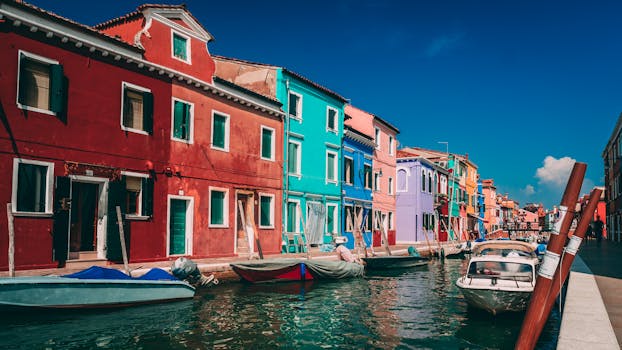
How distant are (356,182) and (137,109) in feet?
54.1

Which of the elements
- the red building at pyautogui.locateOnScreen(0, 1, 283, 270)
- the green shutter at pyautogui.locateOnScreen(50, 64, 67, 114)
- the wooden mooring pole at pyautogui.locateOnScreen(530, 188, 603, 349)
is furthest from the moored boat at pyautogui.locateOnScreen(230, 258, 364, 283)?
the wooden mooring pole at pyautogui.locateOnScreen(530, 188, 603, 349)

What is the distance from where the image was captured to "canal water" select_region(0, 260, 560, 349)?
9305mm

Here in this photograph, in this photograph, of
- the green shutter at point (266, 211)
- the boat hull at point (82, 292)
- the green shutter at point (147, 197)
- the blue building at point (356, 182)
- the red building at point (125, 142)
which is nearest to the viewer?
the boat hull at point (82, 292)

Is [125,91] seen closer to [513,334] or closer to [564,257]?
[513,334]

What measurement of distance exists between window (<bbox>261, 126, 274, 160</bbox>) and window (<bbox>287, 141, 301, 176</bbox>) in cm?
131

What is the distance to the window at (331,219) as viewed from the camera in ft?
90.4

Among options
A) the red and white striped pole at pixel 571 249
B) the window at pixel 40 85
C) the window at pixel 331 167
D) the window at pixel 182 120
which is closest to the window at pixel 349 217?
the window at pixel 331 167

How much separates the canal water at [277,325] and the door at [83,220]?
3935mm

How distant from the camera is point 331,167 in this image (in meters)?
28.2

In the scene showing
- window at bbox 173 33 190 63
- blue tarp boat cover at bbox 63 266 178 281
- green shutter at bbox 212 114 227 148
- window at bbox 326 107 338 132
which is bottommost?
blue tarp boat cover at bbox 63 266 178 281

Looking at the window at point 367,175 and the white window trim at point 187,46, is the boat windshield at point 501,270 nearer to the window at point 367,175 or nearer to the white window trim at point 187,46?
the white window trim at point 187,46

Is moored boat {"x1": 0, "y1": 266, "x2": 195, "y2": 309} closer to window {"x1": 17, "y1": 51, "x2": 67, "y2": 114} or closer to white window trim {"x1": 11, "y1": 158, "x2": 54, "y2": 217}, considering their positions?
white window trim {"x1": 11, "y1": 158, "x2": 54, "y2": 217}

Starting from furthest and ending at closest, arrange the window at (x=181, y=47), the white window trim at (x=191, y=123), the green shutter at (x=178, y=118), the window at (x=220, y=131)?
the window at (x=220, y=131)
the window at (x=181, y=47)
the green shutter at (x=178, y=118)
the white window trim at (x=191, y=123)

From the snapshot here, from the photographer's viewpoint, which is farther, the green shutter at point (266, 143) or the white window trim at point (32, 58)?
the green shutter at point (266, 143)
